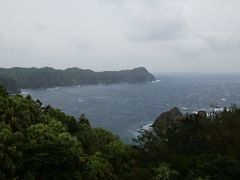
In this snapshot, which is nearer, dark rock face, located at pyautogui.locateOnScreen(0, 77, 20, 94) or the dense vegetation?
Answer: the dense vegetation

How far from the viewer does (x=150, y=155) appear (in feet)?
126

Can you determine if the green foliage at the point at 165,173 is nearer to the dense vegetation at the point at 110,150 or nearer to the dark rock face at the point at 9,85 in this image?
the dense vegetation at the point at 110,150

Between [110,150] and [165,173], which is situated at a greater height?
[110,150]

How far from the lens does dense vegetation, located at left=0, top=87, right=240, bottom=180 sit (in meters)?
31.9

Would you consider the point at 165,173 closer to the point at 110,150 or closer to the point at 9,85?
the point at 110,150

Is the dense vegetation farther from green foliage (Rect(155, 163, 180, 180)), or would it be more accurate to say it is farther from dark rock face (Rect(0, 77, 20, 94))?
dark rock face (Rect(0, 77, 20, 94))

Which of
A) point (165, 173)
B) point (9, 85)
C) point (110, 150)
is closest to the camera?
point (165, 173)

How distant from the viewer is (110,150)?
40.4 m

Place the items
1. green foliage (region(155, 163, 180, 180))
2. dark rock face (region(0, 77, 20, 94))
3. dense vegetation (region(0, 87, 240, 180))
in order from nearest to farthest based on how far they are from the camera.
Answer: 1. green foliage (region(155, 163, 180, 180))
2. dense vegetation (region(0, 87, 240, 180))
3. dark rock face (region(0, 77, 20, 94))

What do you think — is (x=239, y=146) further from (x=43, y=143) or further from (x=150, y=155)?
(x=43, y=143)

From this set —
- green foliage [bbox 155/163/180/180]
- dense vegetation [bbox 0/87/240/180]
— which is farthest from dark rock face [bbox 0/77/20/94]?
green foliage [bbox 155/163/180/180]

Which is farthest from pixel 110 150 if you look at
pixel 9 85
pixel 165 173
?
pixel 9 85

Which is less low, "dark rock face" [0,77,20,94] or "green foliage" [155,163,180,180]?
"dark rock face" [0,77,20,94]

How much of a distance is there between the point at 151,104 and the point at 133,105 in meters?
6.99
